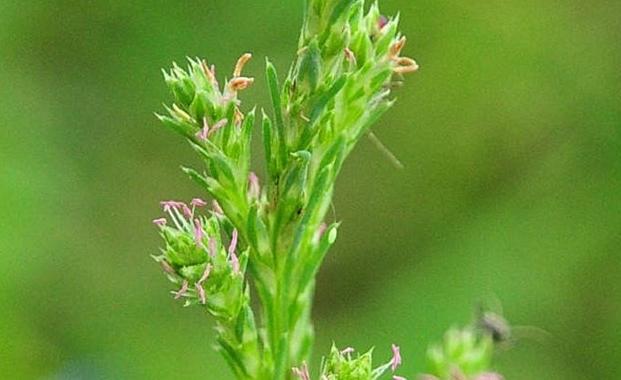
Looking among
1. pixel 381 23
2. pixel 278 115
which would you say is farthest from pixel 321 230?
pixel 381 23

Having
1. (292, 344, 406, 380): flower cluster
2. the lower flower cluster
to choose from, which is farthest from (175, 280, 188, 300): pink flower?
(292, 344, 406, 380): flower cluster

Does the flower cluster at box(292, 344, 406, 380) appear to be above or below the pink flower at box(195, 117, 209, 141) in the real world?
below

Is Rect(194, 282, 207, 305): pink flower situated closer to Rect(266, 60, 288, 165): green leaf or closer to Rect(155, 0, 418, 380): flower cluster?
Rect(155, 0, 418, 380): flower cluster

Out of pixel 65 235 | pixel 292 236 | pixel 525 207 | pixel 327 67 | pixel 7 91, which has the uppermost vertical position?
pixel 7 91

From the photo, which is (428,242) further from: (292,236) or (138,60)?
(292,236)

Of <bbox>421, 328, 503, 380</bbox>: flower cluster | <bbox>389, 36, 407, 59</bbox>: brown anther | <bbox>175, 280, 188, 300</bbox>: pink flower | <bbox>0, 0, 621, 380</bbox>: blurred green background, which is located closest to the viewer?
<bbox>175, 280, 188, 300</bbox>: pink flower

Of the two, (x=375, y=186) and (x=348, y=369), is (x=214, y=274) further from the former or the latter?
(x=375, y=186)

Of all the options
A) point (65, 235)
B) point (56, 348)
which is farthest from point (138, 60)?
point (56, 348)
